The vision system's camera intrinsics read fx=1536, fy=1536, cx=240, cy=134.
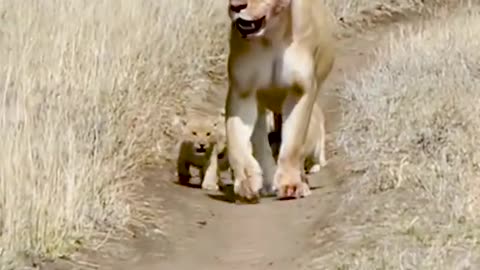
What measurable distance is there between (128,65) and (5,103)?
1.56 meters

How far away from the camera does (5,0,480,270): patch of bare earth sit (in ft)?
22.4

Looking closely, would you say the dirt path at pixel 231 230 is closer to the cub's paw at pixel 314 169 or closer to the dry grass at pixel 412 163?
the cub's paw at pixel 314 169

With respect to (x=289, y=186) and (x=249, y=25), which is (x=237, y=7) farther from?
(x=289, y=186)

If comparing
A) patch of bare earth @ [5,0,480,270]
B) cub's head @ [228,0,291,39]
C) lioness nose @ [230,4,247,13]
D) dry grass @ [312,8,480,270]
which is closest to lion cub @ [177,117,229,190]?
patch of bare earth @ [5,0,480,270]

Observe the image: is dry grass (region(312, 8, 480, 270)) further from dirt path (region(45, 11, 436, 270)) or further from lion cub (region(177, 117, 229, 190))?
lion cub (region(177, 117, 229, 190))

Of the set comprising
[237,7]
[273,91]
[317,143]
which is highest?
[237,7]

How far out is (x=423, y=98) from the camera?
9547mm

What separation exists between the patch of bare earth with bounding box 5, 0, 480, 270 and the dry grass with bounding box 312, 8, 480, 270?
11 mm

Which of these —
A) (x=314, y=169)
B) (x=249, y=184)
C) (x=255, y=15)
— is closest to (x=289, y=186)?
(x=249, y=184)

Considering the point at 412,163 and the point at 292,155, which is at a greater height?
the point at 412,163

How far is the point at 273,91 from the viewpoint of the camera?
28.2 ft

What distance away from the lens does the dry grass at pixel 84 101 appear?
702 cm

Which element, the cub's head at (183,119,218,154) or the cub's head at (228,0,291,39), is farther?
the cub's head at (183,119,218,154)

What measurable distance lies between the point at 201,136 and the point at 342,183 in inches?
41.3
